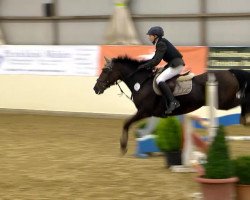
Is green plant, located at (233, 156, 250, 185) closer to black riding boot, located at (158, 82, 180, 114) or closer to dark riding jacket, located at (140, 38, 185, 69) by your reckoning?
black riding boot, located at (158, 82, 180, 114)

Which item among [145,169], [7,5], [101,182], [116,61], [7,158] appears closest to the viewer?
[101,182]

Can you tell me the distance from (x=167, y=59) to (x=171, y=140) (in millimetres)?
1945

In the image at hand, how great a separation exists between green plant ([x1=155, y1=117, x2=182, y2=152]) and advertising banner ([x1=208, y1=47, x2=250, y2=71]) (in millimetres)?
5428

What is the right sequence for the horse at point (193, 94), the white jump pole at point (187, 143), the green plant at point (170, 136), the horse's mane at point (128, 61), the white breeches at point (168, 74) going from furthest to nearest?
the horse's mane at point (128, 61) → the horse at point (193, 94) → the white breeches at point (168, 74) → the green plant at point (170, 136) → the white jump pole at point (187, 143)

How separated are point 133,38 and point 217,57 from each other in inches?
106

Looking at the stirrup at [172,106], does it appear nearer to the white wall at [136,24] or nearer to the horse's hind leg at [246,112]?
the horse's hind leg at [246,112]

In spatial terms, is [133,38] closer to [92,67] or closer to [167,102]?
[92,67]

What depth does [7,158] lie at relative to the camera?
9.64m

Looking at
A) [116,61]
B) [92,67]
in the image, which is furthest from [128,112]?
[116,61]

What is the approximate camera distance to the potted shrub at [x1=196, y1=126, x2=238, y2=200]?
608 cm

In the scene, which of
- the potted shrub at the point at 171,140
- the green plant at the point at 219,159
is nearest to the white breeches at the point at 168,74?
the potted shrub at the point at 171,140

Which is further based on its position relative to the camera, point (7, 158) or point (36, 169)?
point (7, 158)

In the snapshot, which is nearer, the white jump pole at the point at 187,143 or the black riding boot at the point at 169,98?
the white jump pole at the point at 187,143

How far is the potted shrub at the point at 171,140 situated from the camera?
8.33m
